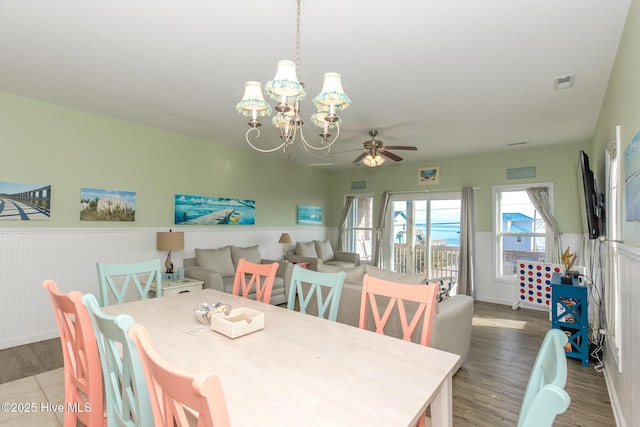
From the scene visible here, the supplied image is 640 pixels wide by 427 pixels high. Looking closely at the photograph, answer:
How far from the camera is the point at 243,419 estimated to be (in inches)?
36.6

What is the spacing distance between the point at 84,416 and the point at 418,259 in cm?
612

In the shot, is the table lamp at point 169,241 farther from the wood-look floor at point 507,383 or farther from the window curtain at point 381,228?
the window curtain at point 381,228

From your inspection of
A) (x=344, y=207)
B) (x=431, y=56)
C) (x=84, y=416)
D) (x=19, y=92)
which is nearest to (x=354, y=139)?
(x=431, y=56)

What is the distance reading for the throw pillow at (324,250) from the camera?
6867mm

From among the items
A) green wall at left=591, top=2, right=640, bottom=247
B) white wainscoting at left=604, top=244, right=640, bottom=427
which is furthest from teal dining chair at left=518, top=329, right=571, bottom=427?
green wall at left=591, top=2, right=640, bottom=247

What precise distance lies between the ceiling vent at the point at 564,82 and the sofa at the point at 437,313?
2127mm

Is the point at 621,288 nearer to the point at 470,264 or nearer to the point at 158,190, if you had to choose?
the point at 470,264

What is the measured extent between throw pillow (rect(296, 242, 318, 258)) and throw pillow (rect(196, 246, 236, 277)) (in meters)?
1.76

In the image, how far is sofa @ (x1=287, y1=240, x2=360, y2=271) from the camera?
21.1 feet

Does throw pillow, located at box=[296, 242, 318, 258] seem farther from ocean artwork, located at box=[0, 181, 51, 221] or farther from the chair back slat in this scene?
the chair back slat

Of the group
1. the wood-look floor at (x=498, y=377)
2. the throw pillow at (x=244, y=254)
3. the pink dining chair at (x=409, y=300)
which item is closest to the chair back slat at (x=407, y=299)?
the pink dining chair at (x=409, y=300)

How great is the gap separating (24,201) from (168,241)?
1.52m

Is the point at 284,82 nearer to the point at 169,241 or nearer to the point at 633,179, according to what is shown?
the point at 633,179

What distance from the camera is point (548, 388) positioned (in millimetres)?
621
